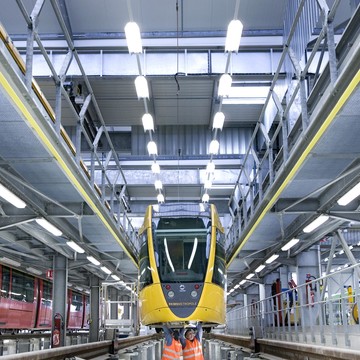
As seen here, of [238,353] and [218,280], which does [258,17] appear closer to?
[218,280]

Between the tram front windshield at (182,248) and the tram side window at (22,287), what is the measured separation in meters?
10.1

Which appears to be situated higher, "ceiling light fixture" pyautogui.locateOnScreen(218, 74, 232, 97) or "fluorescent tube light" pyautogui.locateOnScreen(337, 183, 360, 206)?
"ceiling light fixture" pyautogui.locateOnScreen(218, 74, 232, 97)

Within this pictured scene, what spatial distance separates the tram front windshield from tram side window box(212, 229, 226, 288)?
33 centimetres

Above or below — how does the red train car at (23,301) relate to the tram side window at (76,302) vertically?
below

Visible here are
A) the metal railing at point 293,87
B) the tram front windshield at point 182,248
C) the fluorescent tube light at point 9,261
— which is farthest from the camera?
the fluorescent tube light at point 9,261

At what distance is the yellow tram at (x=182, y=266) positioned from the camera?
12.8 m

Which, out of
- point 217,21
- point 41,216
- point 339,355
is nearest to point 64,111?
point 217,21

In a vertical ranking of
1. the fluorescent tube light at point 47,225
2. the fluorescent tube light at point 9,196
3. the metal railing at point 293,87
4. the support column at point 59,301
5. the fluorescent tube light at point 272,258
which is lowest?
the support column at point 59,301

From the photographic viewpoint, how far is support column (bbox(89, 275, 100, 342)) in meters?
25.1

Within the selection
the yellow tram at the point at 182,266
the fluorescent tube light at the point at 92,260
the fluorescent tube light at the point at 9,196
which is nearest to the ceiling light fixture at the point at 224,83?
the yellow tram at the point at 182,266

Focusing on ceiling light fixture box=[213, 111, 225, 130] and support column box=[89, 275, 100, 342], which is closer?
ceiling light fixture box=[213, 111, 225, 130]

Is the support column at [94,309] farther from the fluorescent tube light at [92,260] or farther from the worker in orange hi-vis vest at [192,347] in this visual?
the worker in orange hi-vis vest at [192,347]

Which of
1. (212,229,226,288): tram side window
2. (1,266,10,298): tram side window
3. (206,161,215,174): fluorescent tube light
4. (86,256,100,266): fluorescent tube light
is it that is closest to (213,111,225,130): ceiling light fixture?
(206,161,215,174): fluorescent tube light

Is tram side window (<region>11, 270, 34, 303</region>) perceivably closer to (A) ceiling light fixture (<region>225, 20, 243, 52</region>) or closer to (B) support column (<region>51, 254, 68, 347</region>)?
(B) support column (<region>51, 254, 68, 347</region>)
